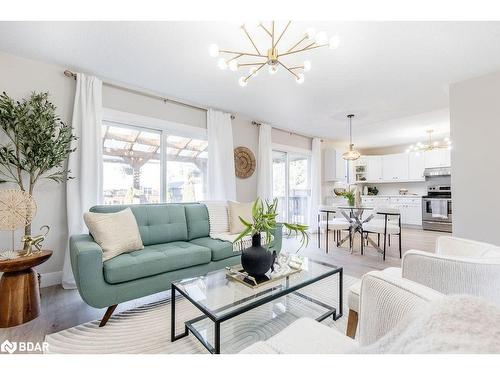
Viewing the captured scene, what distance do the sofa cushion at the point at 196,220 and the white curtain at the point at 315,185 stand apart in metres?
3.35

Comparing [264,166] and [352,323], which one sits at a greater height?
[264,166]

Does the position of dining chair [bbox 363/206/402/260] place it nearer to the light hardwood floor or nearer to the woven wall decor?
the light hardwood floor

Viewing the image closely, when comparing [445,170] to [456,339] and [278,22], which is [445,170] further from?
[456,339]

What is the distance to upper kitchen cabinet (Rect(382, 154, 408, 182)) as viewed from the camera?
6.56 meters

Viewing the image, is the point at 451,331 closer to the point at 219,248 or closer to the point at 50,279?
the point at 219,248

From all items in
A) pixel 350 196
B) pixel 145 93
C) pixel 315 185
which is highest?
pixel 145 93

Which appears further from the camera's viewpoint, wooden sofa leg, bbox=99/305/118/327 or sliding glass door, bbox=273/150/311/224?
sliding glass door, bbox=273/150/311/224

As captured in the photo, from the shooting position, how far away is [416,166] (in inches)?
250

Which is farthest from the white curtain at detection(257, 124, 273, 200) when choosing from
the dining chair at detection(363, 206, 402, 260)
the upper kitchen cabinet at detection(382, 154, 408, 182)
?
the upper kitchen cabinet at detection(382, 154, 408, 182)

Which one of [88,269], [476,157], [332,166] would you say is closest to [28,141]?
[88,269]

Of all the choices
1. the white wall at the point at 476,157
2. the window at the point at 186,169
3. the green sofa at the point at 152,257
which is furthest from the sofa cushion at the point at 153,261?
the white wall at the point at 476,157

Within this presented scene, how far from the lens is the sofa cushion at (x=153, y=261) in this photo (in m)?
1.79

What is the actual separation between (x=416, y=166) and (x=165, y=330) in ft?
23.8

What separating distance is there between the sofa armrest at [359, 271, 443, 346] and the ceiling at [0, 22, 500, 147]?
1978mm
